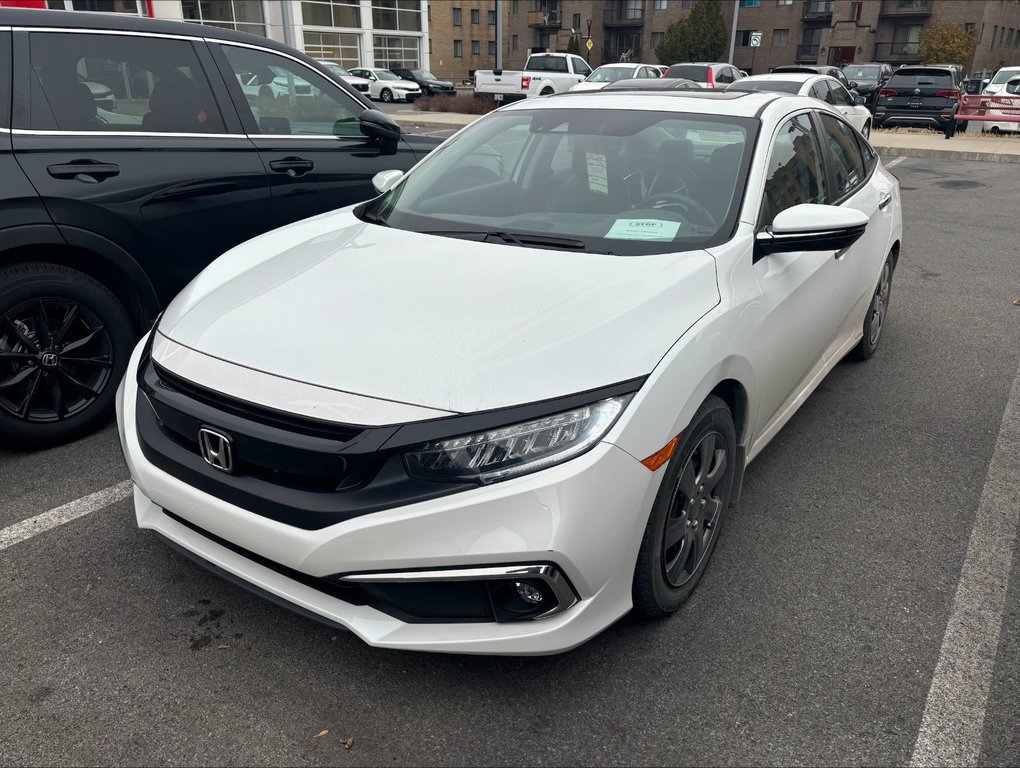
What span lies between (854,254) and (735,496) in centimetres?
165

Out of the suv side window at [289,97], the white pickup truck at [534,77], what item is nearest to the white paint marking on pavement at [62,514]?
the suv side window at [289,97]

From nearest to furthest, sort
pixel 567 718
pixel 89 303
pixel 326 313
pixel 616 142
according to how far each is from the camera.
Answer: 1. pixel 567 718
2. pixel 326 313
3. pixel 616 142
4. pixel 89 303

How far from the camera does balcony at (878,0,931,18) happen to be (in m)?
56.9

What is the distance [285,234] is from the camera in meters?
3.49

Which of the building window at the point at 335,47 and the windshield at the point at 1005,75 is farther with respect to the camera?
the building window at the point at 335,47

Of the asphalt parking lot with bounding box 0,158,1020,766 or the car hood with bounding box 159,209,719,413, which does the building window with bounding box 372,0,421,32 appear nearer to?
the asphalt parking lot with bounding box 0,158,1020,766

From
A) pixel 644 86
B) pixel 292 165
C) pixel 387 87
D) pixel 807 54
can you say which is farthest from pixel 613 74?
pixel 807 54

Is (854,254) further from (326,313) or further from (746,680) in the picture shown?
(326,313)

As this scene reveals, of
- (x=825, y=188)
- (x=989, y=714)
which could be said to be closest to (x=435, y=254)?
(x=825, y=188)

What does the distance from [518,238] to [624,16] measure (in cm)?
7373

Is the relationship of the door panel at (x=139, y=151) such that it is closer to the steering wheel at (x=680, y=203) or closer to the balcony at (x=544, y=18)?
the steering wheel at (x=680, y=203)

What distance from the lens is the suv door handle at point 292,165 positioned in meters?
4.47

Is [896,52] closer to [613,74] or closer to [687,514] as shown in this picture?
[613,74]

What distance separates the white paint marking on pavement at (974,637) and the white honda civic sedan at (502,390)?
0.78 m
